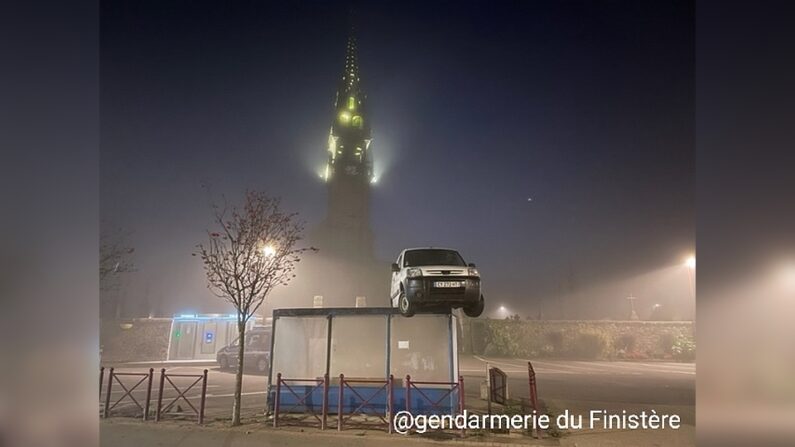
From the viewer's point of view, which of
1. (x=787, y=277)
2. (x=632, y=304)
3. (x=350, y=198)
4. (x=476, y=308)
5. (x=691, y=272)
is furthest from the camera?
(x=632, y=304)

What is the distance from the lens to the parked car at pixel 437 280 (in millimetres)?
5070

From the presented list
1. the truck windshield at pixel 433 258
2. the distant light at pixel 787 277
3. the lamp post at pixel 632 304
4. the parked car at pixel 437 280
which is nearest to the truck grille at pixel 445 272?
the parked car at pixel 437 280

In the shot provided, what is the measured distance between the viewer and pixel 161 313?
661 cm

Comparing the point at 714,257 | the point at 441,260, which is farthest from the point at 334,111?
the point at 714,257

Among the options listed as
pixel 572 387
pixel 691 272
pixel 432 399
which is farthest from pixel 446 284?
pixel 572 387

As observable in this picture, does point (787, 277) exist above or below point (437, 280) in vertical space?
above

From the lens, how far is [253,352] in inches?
377

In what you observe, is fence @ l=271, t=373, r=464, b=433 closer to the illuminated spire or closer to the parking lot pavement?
the parking lot pavement

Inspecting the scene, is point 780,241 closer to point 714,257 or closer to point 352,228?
point 714,257

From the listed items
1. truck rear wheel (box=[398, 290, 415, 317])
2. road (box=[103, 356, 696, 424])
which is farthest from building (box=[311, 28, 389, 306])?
road (box=[103, 356, 696, 424])

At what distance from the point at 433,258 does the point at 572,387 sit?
451 centimetres

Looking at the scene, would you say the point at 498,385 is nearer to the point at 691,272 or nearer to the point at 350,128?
the point at 691,272

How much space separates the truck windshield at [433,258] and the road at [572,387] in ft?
9.34

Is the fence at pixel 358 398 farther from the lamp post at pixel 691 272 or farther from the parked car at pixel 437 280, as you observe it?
the lamp post at pixel 691 272
